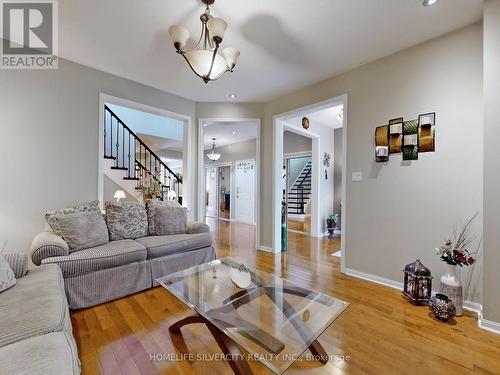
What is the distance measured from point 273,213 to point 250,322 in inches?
105

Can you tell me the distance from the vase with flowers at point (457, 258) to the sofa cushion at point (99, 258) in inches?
116

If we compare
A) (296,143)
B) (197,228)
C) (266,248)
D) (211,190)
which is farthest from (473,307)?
(211,190)

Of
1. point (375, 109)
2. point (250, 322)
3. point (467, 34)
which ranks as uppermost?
point (467, 34)

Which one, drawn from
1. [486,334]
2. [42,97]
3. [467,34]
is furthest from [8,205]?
[467,34]

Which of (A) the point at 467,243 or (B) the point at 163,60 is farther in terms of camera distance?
(B) the point at 163,60

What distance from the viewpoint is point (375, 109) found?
9.03 ft

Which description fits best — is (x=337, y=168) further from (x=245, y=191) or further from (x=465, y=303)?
(x=465, y=303)

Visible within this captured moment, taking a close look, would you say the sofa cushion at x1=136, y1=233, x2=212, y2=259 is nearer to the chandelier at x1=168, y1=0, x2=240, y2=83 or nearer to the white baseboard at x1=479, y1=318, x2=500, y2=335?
the chandelier at x1=168, y1=0, x2=240, y2=83

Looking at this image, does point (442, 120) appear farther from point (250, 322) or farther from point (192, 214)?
point (192, 214)

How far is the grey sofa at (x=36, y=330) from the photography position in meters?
0.85

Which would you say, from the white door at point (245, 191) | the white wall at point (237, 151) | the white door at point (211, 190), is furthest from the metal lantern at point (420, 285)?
the white door at point (211, 190)

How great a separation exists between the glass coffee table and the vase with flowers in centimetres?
133

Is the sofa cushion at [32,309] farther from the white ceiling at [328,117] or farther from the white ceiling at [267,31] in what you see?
the white ceiling at [328,117]

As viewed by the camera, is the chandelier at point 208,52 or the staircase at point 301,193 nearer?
the chandelier at point 208,52
